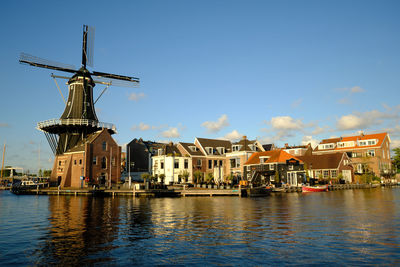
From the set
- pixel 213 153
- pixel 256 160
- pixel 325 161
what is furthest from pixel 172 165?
pixel 325 161

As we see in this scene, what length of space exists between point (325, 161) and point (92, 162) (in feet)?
185

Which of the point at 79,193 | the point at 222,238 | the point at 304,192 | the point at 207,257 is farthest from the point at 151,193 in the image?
the point at 207,257

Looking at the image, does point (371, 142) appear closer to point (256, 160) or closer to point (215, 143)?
point (256, 160)

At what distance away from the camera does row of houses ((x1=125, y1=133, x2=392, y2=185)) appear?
7075cm

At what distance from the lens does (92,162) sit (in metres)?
64.6

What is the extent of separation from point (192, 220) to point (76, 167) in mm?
45786

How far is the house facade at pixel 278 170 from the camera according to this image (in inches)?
2734

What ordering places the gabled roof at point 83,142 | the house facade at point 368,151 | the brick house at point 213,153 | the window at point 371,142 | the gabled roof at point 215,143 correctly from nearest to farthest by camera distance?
the gabled roof at point 83,142, the brick house at point 213,153, the gabled roof at point 215,143, the house facade at point 368,151, the window at point 371,142

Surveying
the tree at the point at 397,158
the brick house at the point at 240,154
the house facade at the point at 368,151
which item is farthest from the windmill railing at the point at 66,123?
the tree at the point at 397,158

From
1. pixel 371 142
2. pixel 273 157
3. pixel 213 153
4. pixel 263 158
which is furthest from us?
pixel 371 142

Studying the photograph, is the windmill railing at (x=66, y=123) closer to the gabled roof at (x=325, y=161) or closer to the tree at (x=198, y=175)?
the tree at (x=198, y=175)

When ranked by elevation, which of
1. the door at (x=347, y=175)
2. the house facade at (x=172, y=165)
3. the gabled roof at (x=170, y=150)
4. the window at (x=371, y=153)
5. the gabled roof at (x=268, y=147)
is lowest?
the door at (x=347, y=175)

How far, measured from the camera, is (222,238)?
779 inches

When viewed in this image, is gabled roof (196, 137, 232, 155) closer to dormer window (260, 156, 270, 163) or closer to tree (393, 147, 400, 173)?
dormer window (260, 156, 270, 163)
